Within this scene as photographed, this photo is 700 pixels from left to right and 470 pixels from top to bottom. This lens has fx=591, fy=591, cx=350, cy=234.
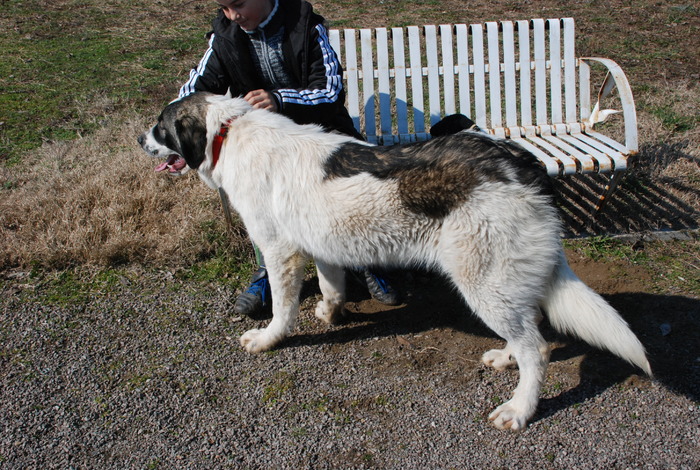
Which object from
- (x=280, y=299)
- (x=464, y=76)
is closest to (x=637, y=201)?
(x=464, y=76)

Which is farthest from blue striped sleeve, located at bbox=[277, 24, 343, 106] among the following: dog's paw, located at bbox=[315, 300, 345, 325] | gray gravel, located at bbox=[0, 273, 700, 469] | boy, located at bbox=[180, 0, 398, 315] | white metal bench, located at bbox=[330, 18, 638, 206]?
gray gravel, located at bbox=[0, 273, 700, 469]

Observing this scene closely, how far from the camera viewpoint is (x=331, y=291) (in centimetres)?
380

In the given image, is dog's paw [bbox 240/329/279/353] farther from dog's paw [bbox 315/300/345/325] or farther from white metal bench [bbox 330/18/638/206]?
white metal bench [bbox 330/18/638/206]

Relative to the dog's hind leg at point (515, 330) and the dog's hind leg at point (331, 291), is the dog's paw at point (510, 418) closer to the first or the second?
the dog's hind leg at point (515, 330)

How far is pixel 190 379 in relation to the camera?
11.2 feet

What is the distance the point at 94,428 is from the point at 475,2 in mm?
9634

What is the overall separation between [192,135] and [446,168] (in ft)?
4.63

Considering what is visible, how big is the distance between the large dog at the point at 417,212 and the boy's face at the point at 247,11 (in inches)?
27.8

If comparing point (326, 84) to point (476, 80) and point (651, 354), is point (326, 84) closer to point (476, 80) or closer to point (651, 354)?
point (476, 80)

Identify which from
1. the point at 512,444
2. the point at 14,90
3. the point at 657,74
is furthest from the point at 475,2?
the point at 512,444

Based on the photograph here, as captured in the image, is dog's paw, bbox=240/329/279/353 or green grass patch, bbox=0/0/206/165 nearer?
dog's paw, bbox=240/329/279/353

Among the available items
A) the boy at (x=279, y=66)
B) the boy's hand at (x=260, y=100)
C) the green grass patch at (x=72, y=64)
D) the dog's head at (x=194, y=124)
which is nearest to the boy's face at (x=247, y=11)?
the boy at (x=279, y=66)

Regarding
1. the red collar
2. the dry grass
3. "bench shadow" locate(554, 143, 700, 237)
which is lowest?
"bench shadow" locate(554, 143, 700, 237)

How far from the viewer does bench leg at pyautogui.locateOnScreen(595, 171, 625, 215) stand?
450cm
